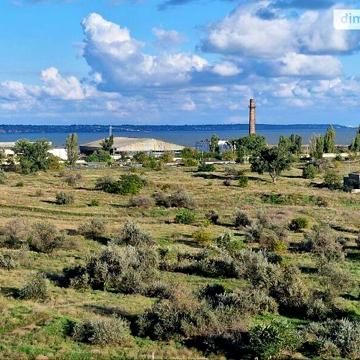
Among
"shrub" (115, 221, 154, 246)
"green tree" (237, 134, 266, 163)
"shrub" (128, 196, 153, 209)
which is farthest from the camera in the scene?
"green tree" (237, 134, 266, 163)

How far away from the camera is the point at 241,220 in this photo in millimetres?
39344

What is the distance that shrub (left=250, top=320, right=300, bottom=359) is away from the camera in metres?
15.8

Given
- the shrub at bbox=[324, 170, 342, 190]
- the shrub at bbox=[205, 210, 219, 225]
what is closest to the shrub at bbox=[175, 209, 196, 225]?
the shrub at bbox=[205, 210, 219, 225]

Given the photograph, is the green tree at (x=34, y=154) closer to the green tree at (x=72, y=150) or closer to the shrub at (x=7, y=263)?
the green tree at (x=72, y=150)

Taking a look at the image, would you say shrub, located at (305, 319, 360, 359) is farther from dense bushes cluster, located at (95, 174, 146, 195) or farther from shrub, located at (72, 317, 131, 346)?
dense bushes cluster, located at (95, 174, 146, 195)

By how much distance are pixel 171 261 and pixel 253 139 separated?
7916 centimetres

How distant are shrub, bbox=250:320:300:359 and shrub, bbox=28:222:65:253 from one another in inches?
609

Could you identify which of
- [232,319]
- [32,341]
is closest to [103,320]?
[32,341]

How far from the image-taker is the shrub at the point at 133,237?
3061cm

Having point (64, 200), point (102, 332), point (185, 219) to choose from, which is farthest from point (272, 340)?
point (64, 200)

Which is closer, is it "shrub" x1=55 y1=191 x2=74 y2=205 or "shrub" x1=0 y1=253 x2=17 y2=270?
"shrub" x1=0 y1=253 x2=17 y2=270

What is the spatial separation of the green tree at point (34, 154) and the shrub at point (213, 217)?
38.7m

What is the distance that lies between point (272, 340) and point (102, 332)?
4.58 metres

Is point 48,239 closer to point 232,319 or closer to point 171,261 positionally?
point 171,261
